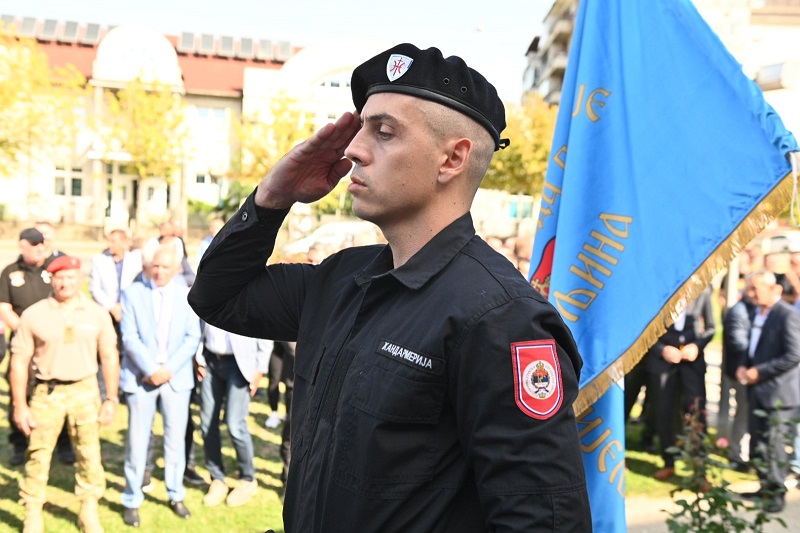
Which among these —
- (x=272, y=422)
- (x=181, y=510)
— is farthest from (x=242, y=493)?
(x=272, y=422)

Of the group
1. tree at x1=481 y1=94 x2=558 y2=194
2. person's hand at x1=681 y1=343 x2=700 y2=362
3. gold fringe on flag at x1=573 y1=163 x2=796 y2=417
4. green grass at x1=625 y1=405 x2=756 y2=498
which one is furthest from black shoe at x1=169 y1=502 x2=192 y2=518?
tree at x1=481 y1=94 x2=558 y2=194

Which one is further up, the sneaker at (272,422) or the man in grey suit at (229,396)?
the man in grey suit at (229,396)

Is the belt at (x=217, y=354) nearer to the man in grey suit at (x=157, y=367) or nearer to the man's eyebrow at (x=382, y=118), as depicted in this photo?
the man in grey suit at (x=157, y=367)

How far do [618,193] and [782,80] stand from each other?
3988mm

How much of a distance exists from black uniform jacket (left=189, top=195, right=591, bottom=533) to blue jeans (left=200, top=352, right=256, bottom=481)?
4.84 metres

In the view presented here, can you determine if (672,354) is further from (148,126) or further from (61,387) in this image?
(148,126)

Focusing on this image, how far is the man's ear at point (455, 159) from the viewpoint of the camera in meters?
1.76

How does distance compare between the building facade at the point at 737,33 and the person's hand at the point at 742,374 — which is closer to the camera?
the person's hand at the point at 742,374

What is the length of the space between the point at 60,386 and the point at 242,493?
6.11ft

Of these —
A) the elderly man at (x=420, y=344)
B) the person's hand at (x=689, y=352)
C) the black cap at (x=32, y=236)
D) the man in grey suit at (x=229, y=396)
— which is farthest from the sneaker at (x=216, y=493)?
the elderly man at (x=420, y=344)

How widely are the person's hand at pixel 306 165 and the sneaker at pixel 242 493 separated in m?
4.91

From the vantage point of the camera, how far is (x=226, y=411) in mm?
6598

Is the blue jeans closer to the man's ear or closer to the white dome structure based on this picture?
the man's ear

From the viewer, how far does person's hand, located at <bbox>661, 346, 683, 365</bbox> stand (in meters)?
7.80
